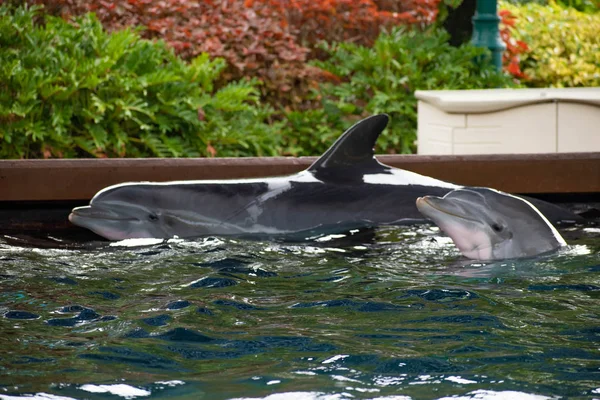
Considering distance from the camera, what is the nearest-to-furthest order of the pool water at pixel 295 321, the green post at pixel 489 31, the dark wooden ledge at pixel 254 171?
the pool water at pixel 295 321, the dark wooden ledge at pixel 254 171, the green post at pixel 489 31

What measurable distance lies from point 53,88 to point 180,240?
254 cm

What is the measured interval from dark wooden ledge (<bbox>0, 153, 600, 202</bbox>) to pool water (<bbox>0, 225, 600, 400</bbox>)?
127 cm

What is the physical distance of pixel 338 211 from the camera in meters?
7.82

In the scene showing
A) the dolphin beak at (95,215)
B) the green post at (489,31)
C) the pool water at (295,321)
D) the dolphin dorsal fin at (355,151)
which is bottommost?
the pool water at (295,321)

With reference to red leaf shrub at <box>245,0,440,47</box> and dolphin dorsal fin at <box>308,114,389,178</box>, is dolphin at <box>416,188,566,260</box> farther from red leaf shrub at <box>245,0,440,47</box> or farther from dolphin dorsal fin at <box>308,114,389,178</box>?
red leaf shrub at <box>245,0,440,47</box>

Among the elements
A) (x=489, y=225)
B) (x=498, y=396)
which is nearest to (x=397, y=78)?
(x=489, y=225)

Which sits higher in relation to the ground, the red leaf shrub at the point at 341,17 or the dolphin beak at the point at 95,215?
the red leaf shrub at the point at 341,17

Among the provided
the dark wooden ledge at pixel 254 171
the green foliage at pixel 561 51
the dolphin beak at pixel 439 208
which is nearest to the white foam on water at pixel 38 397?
the dolphin beak at pixel 439 208

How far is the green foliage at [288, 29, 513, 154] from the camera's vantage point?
1116 cm

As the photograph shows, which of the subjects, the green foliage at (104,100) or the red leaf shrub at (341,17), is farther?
the red leaf shrub at (341,17)

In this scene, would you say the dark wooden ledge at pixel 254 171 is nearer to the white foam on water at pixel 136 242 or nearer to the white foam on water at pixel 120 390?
the white foam on water at pixel 136 242

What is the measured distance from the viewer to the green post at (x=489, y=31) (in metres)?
12.3

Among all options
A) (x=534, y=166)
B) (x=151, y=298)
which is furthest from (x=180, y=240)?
(x=534, y=166)

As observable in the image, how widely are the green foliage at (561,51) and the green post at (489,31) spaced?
168 cm
